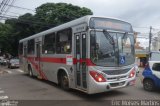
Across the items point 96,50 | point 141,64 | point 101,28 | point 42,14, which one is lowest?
point 141,64

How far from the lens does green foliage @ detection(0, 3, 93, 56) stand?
32.9 meters

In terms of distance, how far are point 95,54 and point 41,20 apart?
27.7 metres

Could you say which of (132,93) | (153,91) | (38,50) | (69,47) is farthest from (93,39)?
(38,50)

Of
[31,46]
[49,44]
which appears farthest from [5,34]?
[49,44]

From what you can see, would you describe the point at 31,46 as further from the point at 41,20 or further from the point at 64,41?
the point at 41,20

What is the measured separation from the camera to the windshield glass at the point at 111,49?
26.6ft

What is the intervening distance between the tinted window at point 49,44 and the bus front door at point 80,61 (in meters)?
2.61

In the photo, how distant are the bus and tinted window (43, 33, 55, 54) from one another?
45cm

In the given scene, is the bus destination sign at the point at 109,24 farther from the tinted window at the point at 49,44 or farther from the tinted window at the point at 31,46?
the tinted window at the point at 31,46

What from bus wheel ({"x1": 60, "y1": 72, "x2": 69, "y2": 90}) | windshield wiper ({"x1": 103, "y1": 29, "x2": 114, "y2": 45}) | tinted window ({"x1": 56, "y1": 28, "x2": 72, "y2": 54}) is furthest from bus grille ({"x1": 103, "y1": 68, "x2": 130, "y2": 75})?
bus wheel ({"x1": 60, "y1": 72, "x2": 69, "y2": 90})

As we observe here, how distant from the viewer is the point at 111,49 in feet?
27.8

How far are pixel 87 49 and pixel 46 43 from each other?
4.85 meters

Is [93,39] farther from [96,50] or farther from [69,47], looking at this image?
[69,47]

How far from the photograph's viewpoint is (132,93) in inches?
377
